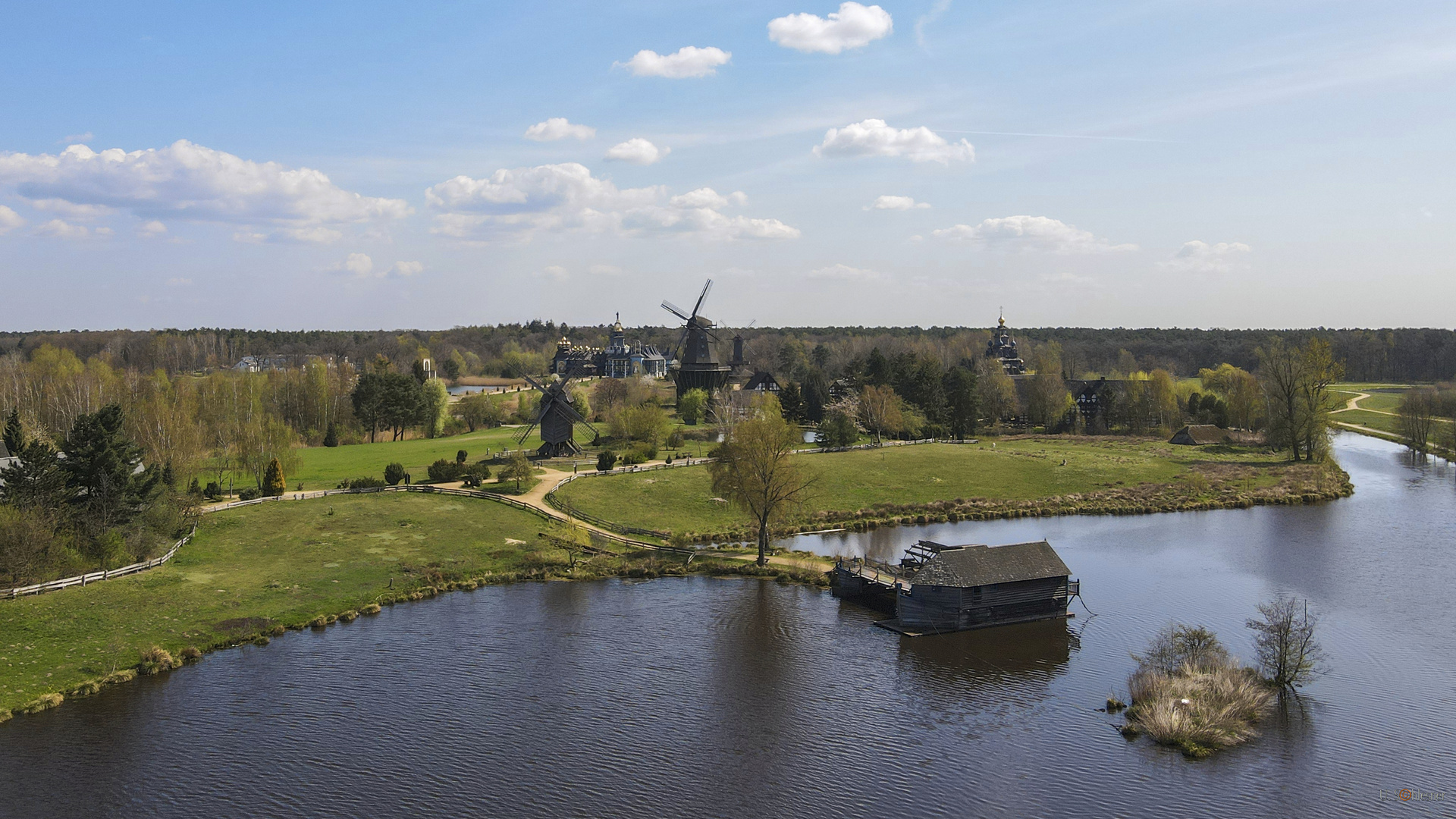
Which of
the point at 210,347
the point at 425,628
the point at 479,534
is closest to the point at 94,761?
the point at 425,628

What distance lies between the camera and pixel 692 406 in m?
103

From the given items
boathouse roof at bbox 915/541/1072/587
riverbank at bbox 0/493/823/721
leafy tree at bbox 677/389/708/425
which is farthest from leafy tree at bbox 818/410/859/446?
boathouse roof at bbox 915/541/1072/587

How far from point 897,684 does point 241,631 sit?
26.1 m

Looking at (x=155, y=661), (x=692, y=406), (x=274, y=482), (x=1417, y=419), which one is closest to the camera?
(x=155, y=661)

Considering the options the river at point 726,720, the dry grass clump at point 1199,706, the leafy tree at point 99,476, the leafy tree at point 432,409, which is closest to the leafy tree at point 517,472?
the river at point 726,720

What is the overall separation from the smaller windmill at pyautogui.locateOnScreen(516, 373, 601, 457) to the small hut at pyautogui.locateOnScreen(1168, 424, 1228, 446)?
6531 centimetres

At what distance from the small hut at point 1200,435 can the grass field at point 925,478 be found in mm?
3809

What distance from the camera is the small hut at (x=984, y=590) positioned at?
128ft

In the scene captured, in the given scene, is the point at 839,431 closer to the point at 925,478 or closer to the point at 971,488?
the point at 925,478

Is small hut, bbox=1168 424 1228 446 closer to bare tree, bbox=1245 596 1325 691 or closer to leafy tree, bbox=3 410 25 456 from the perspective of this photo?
bare tree, bbox=1245 596 1325 691

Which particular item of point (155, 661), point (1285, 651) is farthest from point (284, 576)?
point (1285, 651)

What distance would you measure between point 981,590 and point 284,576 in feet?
107

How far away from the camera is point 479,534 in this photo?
53.6 meters

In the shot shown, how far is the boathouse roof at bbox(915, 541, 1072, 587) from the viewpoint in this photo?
3925cm
